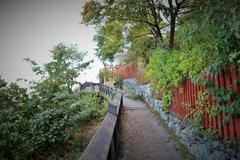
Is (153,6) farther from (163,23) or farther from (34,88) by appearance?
(34,88)

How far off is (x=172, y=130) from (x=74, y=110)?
3.55 metres

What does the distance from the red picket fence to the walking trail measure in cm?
108

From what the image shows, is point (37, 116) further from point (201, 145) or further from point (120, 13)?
point (120, 13)

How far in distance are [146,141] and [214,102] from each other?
10.7 ft

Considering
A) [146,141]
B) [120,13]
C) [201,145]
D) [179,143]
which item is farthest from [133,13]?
[201,145]

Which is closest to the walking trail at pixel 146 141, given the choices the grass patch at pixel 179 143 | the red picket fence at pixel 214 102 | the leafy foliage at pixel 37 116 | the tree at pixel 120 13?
the grass patch at pixel 179 143

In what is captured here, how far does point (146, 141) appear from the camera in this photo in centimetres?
709

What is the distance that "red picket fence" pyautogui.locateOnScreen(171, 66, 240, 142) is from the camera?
145 inches

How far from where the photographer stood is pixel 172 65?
6.68m

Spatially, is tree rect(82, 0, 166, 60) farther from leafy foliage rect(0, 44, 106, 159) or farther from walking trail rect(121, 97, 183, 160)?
walking trail rect(121, 97, 183, 160)

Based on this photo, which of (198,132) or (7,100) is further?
(7,100)

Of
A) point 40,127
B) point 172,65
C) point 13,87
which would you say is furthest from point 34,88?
point 172,65

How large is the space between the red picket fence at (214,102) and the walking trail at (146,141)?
1075 mm

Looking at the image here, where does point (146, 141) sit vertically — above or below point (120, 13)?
below
